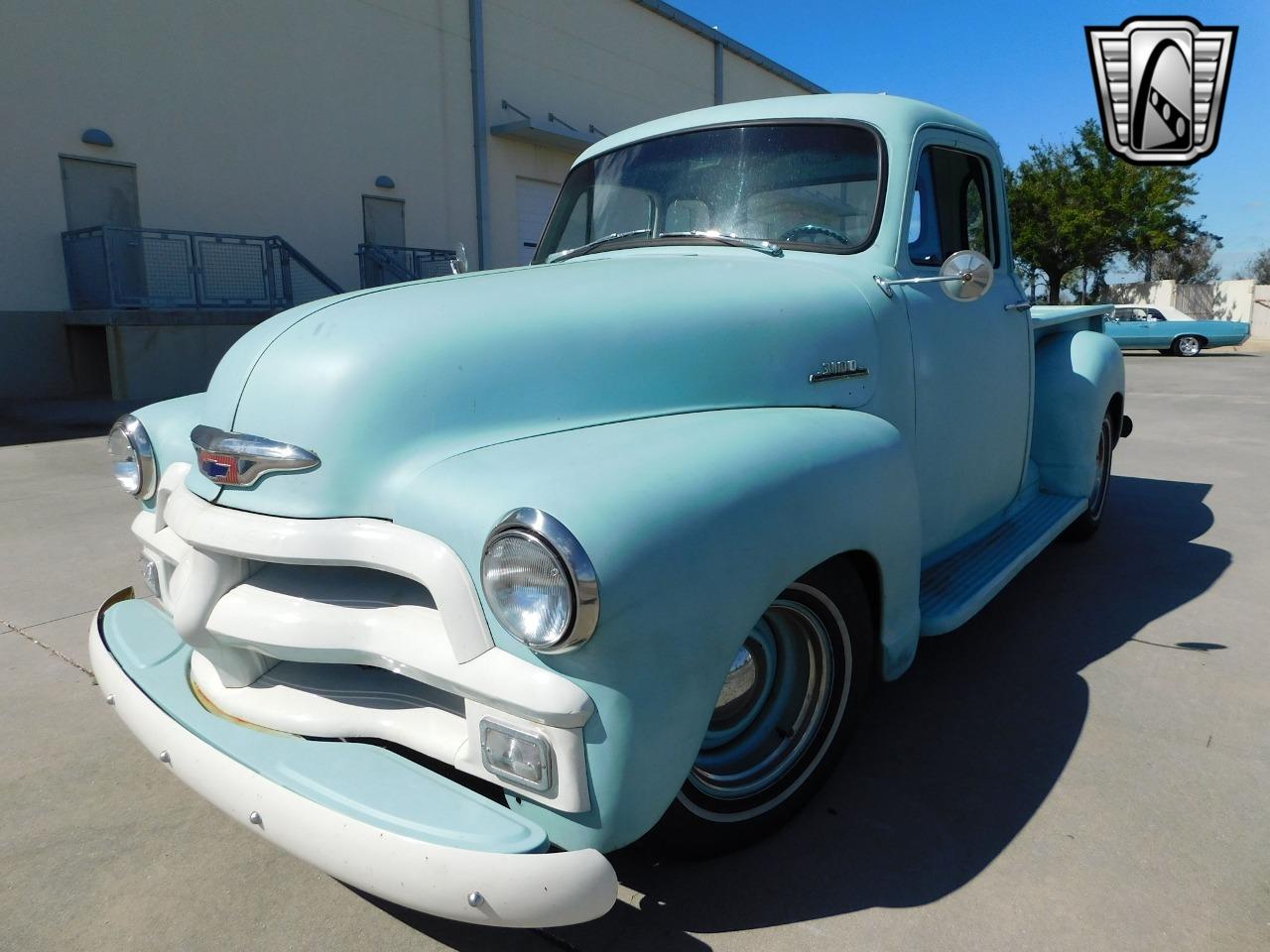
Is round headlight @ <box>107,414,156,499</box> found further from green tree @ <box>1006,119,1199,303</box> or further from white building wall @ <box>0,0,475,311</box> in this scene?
green tree @ <box>1006,119,1199,303</box>

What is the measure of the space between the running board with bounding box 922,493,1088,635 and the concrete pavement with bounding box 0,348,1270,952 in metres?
0.38

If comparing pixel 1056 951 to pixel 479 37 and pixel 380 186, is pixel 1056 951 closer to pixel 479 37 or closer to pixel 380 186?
pixel 380 186

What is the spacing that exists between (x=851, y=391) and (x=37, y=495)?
603cm

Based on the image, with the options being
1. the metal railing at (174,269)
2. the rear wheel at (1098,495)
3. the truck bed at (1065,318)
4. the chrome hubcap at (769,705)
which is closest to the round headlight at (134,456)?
the chrome hubcap at (769,705)

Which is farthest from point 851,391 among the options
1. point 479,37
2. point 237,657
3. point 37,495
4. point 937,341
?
point 479,37

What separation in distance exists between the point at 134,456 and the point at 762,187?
209 centimetres

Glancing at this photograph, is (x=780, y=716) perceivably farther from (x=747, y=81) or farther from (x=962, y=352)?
(x=747, y=81)

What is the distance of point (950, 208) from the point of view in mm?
3256

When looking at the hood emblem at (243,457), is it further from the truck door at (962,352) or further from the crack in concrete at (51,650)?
the truck door at (962,352)

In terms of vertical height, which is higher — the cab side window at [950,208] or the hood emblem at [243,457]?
the cab side window at [950,208]

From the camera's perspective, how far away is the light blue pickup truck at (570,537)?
161cm

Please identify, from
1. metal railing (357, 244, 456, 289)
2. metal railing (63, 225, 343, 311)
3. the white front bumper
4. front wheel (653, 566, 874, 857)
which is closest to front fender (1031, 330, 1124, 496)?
front wheel (653, 566, 874, 857)

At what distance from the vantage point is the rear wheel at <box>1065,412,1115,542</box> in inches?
191

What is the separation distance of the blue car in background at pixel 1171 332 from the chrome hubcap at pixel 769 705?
900 inches
